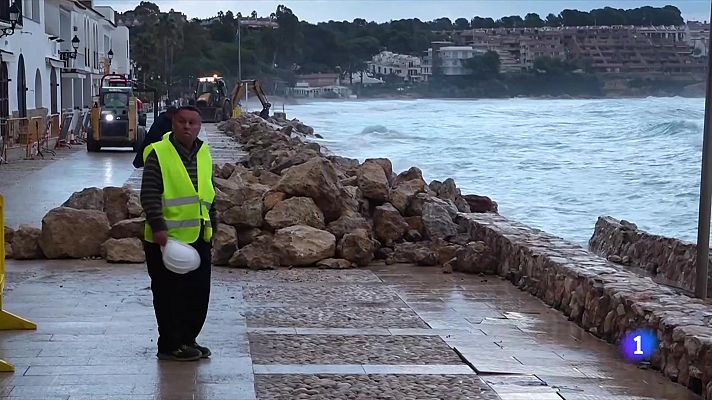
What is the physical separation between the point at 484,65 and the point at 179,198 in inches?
4031

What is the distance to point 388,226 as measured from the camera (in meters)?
12.5

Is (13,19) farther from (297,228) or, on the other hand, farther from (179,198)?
(179,198)

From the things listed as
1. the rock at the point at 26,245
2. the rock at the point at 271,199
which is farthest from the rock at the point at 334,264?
the rock at the point at 26,245

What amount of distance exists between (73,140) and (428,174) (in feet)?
39.2

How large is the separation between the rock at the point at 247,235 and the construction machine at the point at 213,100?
4543cm

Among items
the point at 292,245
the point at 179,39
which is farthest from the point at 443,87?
the point at 292,245

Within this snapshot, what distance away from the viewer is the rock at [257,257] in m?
11.2

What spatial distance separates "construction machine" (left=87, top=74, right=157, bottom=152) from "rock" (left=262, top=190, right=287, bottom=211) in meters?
19.4

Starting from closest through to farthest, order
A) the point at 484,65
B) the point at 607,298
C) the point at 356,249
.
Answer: the point at 607,298
the point at 356,249
the point at 484,65

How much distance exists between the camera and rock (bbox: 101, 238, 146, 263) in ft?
37.2

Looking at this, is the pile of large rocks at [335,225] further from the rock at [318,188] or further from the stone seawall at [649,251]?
the stone seawall at [649,251]

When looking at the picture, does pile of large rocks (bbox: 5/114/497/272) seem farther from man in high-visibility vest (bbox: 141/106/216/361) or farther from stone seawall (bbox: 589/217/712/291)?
man in high-visibility vest (bbox: 141/106/216/361)

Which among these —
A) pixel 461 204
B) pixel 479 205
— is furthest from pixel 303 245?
pixel 479 205

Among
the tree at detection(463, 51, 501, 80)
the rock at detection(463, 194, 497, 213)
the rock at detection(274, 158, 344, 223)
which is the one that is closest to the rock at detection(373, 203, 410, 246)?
the rock at detection(274, 158, 344, 223)
